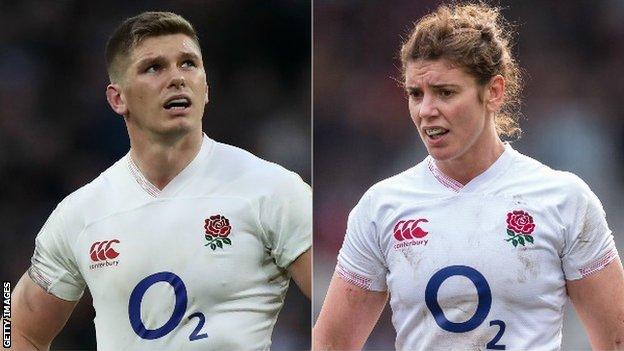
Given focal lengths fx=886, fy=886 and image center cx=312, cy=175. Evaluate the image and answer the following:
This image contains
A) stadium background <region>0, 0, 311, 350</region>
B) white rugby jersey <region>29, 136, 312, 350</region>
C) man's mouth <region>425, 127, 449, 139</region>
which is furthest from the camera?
stadium background <region>0, 0, 311, 350</region>

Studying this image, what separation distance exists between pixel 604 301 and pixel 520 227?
0.31 metres

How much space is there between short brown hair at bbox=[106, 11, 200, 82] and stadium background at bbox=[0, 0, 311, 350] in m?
0.03

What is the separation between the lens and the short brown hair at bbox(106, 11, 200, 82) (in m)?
2.73

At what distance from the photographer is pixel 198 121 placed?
2.74 meters

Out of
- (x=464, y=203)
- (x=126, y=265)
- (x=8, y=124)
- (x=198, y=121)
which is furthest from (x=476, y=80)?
(x=8, y=124)

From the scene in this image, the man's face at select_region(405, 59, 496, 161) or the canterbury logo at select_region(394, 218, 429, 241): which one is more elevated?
the man's face at select_region(405, 59, 496, 161)

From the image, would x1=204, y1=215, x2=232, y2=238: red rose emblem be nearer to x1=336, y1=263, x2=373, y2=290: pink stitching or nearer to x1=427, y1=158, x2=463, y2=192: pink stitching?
x1=336, y1=263, x2=373, y2=290: pink stitching

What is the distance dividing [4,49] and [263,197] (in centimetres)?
101

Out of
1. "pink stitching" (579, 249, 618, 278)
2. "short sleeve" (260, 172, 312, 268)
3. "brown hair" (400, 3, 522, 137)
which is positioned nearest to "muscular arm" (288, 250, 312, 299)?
"short sleeve" (260, 172, 312, 268)

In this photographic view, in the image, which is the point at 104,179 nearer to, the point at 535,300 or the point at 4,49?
the point at 4,49

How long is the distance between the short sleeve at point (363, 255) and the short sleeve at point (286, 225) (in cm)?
13

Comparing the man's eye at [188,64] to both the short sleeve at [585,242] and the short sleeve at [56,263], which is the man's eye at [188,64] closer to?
the short sleeve at [56,263]

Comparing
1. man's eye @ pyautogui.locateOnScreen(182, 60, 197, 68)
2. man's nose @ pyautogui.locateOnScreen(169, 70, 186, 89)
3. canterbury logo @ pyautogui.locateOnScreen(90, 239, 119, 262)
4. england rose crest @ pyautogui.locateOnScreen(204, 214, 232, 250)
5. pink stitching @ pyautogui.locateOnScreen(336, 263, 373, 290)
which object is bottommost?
pink stitching @ pyautogui.locateOnScreen(336, 263, 373, 290)

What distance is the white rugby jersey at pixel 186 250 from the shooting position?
8.77 ft
